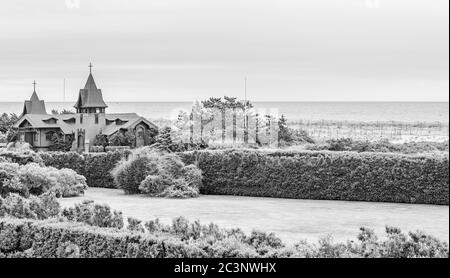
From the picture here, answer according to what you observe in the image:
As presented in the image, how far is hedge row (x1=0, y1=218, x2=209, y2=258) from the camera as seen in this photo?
9.96 metres

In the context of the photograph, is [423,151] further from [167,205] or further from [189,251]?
[189,251]

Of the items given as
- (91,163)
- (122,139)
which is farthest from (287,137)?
(91,163)

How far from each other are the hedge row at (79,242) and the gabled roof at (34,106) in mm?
26705

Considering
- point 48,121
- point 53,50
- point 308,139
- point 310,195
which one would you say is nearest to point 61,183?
point 53,50

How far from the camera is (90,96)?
3472 centimetres

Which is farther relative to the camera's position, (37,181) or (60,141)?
(60,141)

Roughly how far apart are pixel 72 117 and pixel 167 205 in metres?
14.5

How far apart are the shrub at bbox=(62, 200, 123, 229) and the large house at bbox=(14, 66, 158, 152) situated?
2079cm

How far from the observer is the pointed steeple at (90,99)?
1357 inches

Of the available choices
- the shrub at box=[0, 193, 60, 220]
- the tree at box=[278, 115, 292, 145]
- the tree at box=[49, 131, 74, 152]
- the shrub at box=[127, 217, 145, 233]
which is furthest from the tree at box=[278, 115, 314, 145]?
the shrub at box=[127, 217, 145, 233]

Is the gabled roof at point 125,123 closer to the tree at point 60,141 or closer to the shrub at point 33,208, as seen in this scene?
the tree at point 60,141

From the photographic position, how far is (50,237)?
37.0 feet

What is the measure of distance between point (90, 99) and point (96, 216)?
925 inches

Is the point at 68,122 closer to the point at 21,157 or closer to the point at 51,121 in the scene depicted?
the point at 51,121
